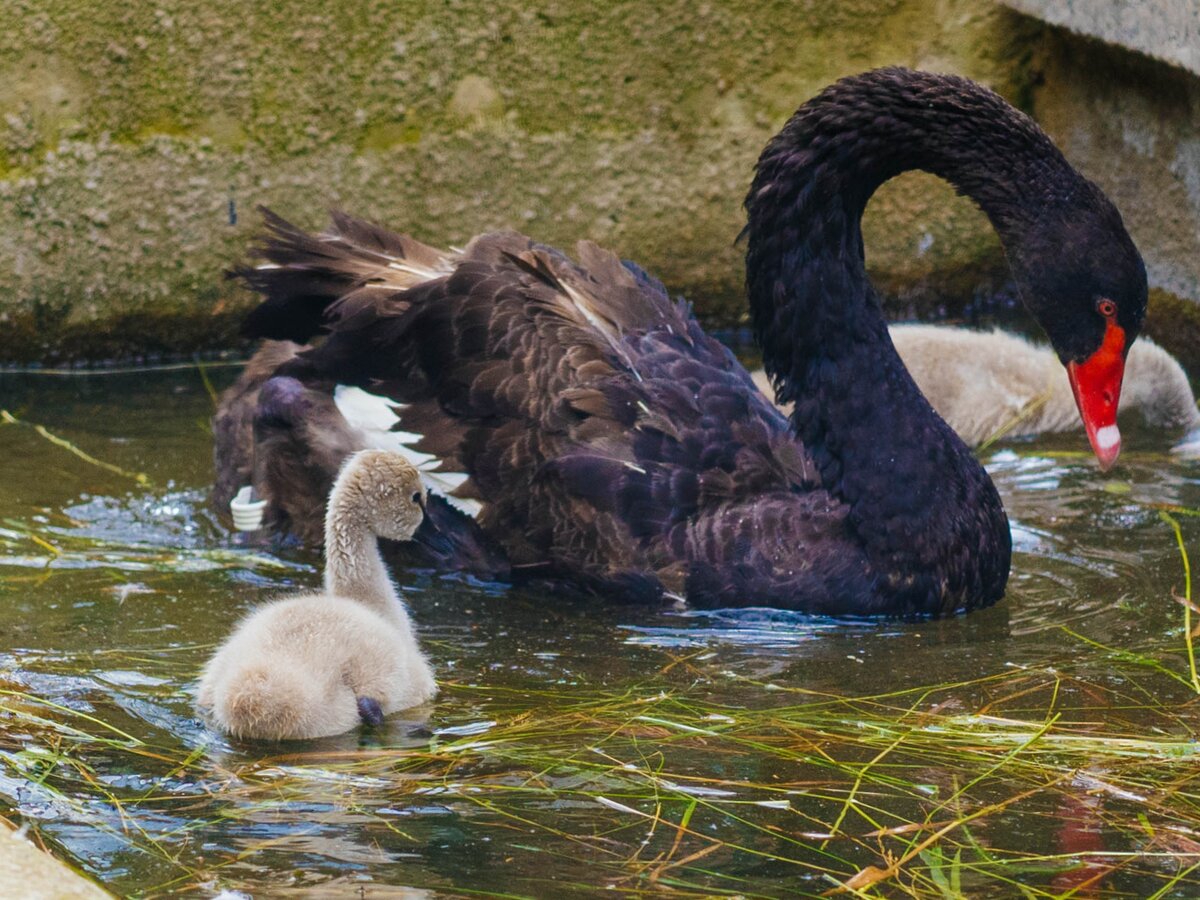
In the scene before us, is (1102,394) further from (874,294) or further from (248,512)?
(248,512)

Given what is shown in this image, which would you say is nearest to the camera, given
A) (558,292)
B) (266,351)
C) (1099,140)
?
(558,292)

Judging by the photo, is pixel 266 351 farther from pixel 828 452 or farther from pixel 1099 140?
pixel 1099 140

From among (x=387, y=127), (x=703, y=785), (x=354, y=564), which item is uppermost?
(x=387, y=127)

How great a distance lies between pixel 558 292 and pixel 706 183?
2.27 meters

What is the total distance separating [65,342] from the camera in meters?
6.05

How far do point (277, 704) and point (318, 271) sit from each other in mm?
1609

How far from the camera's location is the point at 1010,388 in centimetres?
559

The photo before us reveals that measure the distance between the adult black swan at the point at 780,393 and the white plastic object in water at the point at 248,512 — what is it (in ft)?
1.21

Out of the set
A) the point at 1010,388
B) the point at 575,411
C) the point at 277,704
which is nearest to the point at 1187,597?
the point at 575,411

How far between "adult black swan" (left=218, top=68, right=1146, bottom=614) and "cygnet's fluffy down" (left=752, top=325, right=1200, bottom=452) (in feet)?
4.44

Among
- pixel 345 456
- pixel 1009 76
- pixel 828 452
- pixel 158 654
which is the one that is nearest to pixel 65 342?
pixel 345 456

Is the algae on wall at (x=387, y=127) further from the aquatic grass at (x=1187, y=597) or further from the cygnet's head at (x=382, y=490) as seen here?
the cygnet's head at (x=382, y=490)

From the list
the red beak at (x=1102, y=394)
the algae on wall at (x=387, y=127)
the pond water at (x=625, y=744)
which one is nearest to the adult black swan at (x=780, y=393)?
the red beak at (x=1102, y=394)

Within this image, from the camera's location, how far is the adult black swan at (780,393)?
3.93m
